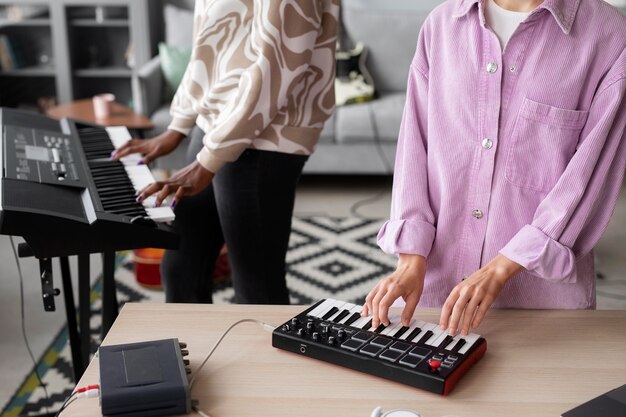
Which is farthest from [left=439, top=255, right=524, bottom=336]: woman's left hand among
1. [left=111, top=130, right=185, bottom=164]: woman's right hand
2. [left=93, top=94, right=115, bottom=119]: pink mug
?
[left=93, top=94, right=115, bottom=119]: pink mug

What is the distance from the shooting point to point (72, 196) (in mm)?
1562

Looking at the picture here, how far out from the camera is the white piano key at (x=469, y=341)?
1.08 metres

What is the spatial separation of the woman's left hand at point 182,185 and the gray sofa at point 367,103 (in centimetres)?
239

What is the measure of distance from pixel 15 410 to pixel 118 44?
138 inches

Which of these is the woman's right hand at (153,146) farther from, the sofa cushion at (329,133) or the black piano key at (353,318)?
the sofa cushion at (329,133)

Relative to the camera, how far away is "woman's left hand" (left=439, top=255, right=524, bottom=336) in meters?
1.13

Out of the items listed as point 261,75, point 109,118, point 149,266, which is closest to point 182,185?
point 261,75

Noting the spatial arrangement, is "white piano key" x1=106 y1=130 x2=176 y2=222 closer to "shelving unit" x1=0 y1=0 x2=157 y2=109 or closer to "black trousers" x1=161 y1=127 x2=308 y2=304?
"black trousers" x1=161 y1=127 x2=308 y2=304

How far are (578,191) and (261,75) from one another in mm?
646

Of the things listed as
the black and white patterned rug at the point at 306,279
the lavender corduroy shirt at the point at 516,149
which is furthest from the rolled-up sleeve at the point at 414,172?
the black and white patterned rug at the point at 306,279

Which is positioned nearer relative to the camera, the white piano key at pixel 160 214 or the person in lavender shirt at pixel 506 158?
the person in lavender shirt at pixel 506 158

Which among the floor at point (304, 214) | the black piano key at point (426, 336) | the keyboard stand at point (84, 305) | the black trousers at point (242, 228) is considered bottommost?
the floor at point (304, 214)

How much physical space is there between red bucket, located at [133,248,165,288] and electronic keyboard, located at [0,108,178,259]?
107 cm

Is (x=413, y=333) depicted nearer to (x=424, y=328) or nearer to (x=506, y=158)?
(x=424, y=328)
